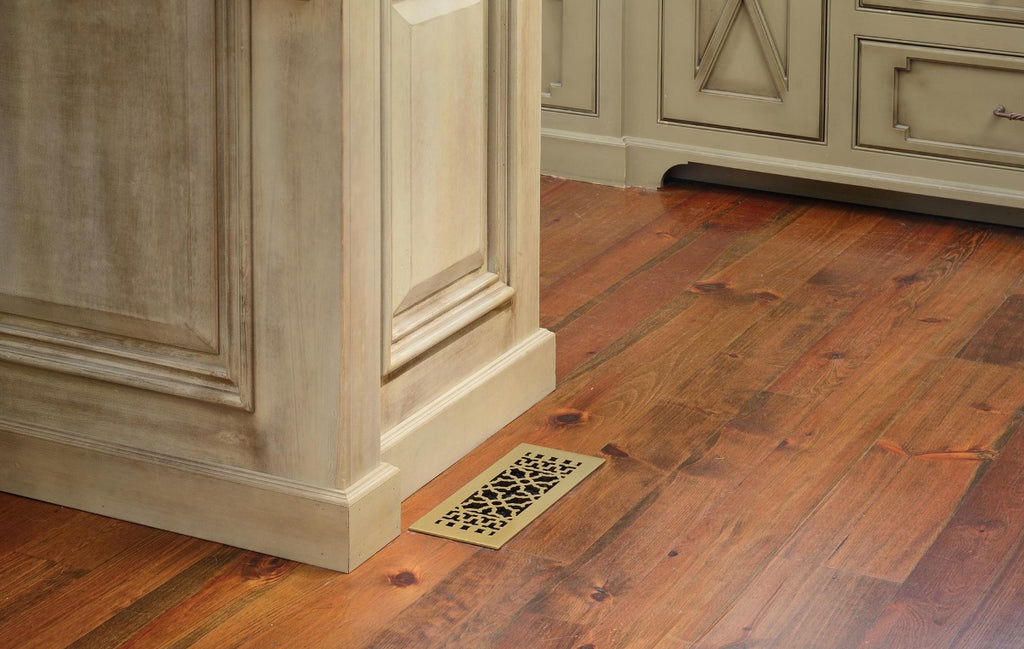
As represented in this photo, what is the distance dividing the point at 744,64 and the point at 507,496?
1.85 metres

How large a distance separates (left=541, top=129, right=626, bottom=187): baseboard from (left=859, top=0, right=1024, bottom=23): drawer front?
882 mm

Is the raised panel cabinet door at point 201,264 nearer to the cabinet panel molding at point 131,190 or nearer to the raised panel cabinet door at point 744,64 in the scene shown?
the cabinet panel molding at point 131,190

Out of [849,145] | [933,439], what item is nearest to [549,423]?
[933,439]

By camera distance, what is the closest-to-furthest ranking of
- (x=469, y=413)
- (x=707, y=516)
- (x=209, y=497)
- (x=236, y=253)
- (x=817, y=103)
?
1. (x=236, y=253)
2. (x=209, y=497)
3. (x=707, y=516)
4. (x=469, y=413)
5. (x=817, y=103)

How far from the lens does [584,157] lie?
166 inches

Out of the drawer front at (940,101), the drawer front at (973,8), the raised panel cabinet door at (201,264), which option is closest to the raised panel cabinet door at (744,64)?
the drawer front at (940,101)

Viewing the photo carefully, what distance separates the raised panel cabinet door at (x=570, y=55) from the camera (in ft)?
13.4

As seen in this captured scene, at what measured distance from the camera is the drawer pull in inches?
142

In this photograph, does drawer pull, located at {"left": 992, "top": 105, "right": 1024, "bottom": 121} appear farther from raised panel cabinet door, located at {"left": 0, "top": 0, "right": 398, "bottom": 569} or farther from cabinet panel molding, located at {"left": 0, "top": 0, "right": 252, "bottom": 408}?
cabinet panel molding, located at {"left": 0, "top": 0, "right": 252, "bottom": 408}

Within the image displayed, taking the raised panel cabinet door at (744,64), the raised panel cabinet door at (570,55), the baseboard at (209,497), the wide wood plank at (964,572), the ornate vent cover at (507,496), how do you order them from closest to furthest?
1. the wide wood plank at (964,572)
2. the baseboard at (209,497)
3. the ornate vent cover at (507,496)
4. the raised panel cabinet door at (744,64)
5. the raised panel cabinet door at (570,55)

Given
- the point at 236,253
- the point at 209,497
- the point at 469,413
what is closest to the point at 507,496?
the point at 469,413

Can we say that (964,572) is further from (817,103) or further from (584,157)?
(584,157)

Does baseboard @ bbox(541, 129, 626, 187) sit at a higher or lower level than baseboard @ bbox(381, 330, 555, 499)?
higher

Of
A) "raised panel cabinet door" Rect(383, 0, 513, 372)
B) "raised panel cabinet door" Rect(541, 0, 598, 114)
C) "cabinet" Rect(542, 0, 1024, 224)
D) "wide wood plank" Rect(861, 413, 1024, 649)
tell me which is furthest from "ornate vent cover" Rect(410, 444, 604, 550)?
"raised panel cabinet door" Rect(541, 0, 598, 114)
